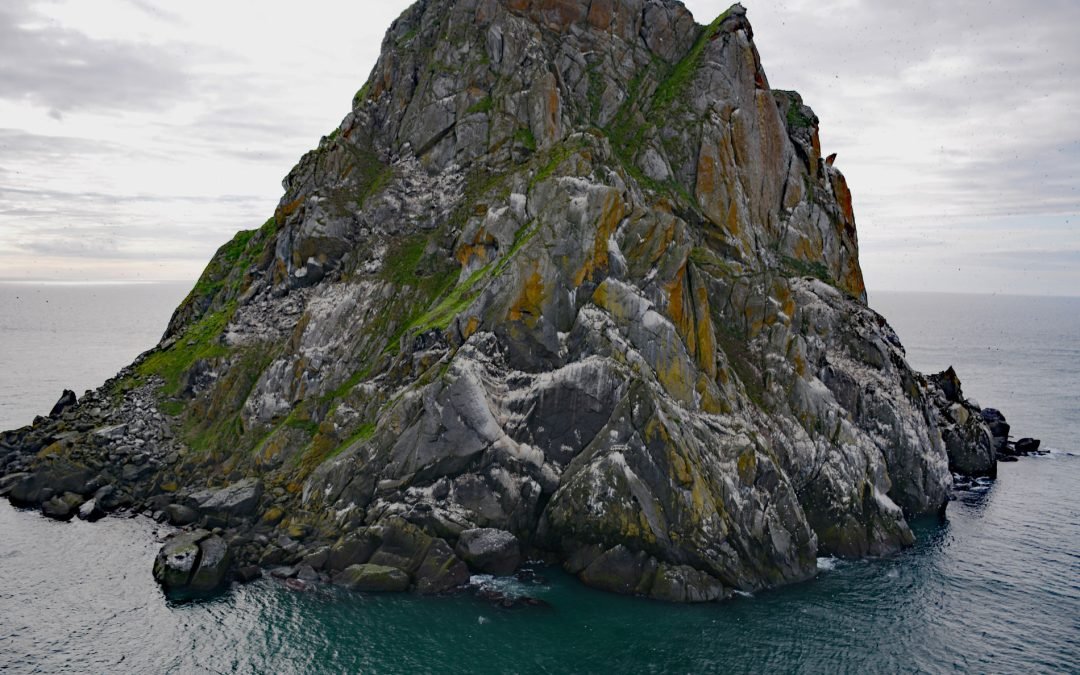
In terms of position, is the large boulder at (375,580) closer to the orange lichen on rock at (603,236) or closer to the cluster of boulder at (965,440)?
the orange lichen on rock at (603,236)

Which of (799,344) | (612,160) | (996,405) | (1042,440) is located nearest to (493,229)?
(612,160)

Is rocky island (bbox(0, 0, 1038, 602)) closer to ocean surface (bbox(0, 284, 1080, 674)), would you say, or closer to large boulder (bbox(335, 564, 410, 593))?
large boulder (bbox(335, 564, 410, 593))

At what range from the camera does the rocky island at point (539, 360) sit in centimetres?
5047

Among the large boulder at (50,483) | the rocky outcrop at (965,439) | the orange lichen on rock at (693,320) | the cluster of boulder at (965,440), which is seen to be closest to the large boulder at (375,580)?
the orange lichen on rock at (693,320)

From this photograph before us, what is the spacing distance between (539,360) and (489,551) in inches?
581

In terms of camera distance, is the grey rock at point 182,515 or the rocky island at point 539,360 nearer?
the rocky island at point 539,360

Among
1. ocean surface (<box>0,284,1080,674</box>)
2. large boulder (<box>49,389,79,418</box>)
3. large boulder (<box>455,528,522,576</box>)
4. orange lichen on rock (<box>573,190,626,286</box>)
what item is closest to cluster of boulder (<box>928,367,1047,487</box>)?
ocean surface (<box>0,284,1080,674</box>)

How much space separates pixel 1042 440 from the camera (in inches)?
3647

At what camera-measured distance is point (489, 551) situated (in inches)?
1954

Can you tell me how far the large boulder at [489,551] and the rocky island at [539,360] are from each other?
0.16 m

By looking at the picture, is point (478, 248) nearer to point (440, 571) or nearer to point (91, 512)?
point (440, 571)

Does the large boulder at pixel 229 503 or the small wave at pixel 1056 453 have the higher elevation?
the small wave at pixel 1056 453

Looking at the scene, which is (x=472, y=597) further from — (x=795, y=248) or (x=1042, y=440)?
(x=1042, y=440)

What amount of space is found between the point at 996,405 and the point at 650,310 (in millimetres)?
86745
